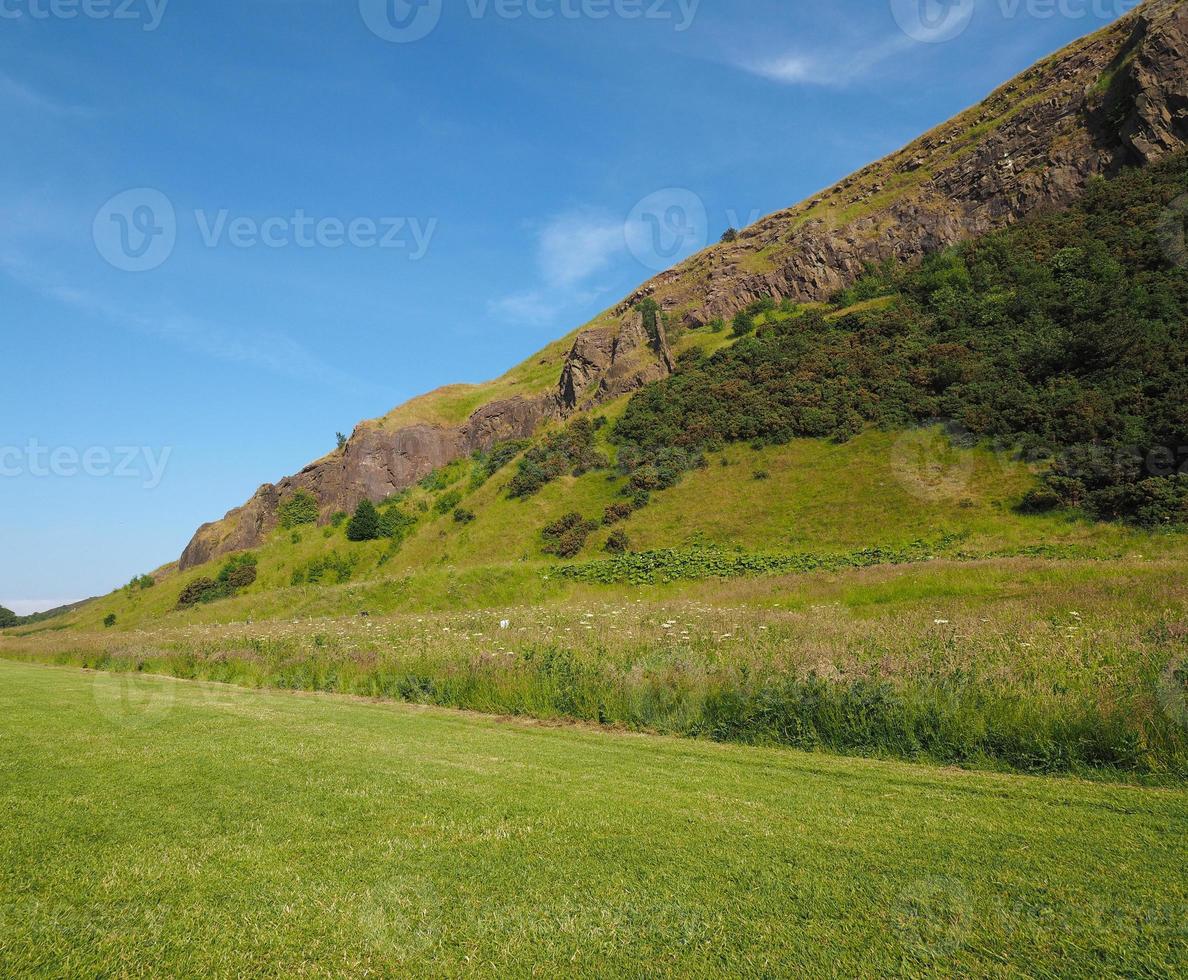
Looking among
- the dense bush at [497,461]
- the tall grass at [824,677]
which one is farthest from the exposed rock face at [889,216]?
the tall grass at [824,677]

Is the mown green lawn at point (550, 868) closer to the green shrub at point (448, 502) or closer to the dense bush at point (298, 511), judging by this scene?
the green shrub at point (448, 502)

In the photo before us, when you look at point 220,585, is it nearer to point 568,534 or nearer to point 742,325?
point 568,534

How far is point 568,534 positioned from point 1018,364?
1292 inches

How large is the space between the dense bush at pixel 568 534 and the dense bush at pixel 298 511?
51149mm

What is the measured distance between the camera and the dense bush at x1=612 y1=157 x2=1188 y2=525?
31.7 m

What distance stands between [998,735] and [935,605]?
1330 cm

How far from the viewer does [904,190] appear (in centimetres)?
7675

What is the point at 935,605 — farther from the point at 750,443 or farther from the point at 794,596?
the point at 750,443

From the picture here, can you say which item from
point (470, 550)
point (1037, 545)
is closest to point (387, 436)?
point (470, 550)

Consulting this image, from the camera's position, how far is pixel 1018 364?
42344 mm

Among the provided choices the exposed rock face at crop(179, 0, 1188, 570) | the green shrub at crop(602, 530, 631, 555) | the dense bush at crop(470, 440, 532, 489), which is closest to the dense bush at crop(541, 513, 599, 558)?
the green shrub at crop(602, 530, 631, 555)

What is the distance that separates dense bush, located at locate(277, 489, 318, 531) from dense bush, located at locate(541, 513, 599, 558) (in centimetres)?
5115

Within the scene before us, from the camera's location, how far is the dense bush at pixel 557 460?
182 ft

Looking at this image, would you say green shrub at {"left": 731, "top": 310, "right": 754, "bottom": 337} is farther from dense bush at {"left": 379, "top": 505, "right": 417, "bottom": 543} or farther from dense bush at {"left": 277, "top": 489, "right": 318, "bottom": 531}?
dense bush at {"left": 277, "top": 489, "right": 318, "bottom": 531}
